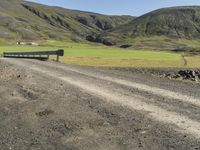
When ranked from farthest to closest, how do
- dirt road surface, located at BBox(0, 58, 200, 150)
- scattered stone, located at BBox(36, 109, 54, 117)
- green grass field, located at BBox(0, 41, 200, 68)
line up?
green grass field, located at BBox(0, 41, 200, 68)
scattered stone, located at BBox(36, 109, 54, 117)
dirt road surface, located at BBox(0, 58, 200, 150)

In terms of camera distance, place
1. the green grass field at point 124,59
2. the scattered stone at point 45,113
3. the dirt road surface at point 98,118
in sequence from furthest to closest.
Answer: the green grass field at point 124,59, the scattered stone at point 45,113, the dirt road surface at point 98,118

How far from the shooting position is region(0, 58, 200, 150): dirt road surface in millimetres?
10023

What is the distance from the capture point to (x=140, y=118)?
12352 mm

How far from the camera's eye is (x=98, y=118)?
41.3 feet

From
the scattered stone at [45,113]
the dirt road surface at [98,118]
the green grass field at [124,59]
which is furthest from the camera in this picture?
the green grass field at [124,59]

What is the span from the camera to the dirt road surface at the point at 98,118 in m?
10.0

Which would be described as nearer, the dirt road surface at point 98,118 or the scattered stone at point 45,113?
the dirt road surface at point 98,118

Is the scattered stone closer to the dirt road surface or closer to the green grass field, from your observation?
the dirt road surface

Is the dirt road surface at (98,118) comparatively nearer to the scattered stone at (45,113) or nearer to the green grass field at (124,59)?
the scattered stone at (45,113)

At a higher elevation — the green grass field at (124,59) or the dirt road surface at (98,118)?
the dirt road surface at (98,118)

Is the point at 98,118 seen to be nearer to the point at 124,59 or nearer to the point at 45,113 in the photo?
the point at 45,113

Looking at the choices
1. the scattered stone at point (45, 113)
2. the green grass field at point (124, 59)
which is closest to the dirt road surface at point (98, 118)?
the scattered stone at point (45, 113)

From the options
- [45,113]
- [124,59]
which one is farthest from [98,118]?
[124,59]

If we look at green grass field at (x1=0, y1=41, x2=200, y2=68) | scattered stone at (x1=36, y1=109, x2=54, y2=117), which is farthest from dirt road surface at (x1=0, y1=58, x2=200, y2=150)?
green grass field at (x1=0, y1=41, x2=200, y2=68)
